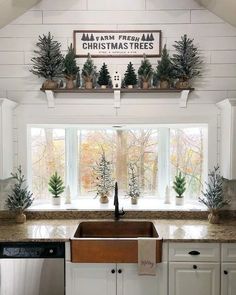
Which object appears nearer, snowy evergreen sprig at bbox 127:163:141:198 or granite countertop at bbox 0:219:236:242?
granite countertop at bbox 0:219:236:242

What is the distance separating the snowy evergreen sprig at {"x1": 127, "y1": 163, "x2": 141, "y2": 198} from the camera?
3369 mm

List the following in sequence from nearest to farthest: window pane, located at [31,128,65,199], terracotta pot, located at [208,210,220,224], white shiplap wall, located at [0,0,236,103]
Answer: terracotta pot, located at [208,210,220,224] → white shiplap wall, located at [0,0,236,103] → window pane, located at [31,128,65,199]

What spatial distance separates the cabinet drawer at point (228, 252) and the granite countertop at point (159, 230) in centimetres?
5

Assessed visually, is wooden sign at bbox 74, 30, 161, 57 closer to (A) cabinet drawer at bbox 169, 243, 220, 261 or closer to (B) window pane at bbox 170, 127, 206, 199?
(B) window pane at bbox 170, 127, 206, 199

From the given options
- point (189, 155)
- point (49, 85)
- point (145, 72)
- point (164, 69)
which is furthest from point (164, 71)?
point (49, 85)

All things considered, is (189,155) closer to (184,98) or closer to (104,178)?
(184,98)

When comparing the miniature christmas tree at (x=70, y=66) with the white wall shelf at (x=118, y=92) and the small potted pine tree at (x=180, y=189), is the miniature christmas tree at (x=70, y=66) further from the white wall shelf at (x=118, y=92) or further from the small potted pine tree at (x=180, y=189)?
the small potted pine tree at (x=180, y=189)

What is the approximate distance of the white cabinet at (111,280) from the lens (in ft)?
8.38

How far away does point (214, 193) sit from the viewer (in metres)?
3.04

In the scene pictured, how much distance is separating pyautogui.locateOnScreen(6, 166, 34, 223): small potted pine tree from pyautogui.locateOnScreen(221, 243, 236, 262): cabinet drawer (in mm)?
1730

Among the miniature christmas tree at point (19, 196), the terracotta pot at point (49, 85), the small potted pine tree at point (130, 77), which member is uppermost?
the small potted pine tree at point (130, 77)

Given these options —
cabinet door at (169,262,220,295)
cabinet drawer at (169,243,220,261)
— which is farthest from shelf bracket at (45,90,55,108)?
cabinet door at (169,262,220,295)

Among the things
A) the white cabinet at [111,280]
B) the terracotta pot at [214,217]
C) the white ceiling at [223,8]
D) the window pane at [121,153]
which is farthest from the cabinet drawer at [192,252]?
the white ceiling at [223,8]

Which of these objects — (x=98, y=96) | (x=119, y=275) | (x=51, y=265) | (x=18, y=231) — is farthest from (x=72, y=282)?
(x=98, y=96)
